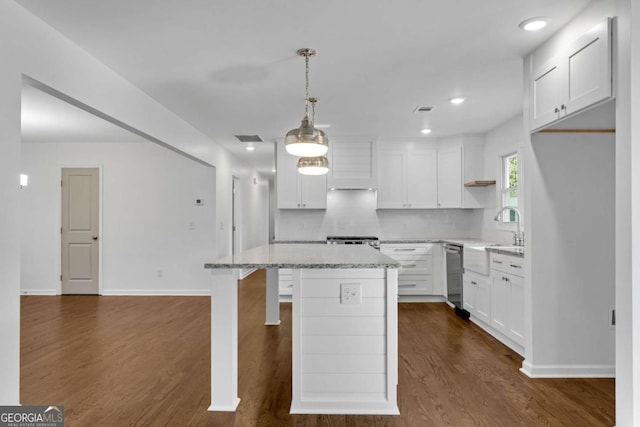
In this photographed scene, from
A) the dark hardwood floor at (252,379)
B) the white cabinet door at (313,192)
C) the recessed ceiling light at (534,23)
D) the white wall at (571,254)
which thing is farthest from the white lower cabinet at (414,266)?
the recessed ceiling light at (534,23)

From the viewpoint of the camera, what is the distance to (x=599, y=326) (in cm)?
297

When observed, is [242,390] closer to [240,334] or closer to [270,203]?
[240,334]

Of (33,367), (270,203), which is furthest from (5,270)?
(270,203)

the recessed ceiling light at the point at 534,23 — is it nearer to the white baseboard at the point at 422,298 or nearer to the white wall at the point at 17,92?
the white wall at the point at 17,92

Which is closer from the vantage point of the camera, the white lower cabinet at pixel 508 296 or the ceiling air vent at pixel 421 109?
the white lower cabinet at pixel 508 296

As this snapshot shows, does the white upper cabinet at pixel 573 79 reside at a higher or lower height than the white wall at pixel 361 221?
higher

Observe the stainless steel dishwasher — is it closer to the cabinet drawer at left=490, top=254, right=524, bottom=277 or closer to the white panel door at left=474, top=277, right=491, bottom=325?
the white panel door at left=474, top=277, right=491, bottom=325

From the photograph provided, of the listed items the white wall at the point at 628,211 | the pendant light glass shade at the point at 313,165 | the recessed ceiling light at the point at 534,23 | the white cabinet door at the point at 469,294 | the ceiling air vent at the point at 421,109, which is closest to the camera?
the white wall at the point at 628,211

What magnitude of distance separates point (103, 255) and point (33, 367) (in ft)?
10.8

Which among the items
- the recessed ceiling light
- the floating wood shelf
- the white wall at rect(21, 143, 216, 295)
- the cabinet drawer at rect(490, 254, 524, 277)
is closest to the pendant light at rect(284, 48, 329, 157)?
the recessed ceiling light

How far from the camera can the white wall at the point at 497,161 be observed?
4.80m

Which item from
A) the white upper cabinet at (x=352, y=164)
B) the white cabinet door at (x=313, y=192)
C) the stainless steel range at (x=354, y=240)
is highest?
the white upper cabinet at (x=352, y=164)

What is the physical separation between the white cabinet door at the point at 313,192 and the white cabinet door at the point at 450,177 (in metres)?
1.75

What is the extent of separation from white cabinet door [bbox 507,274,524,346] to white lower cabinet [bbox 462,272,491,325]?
0.50m
